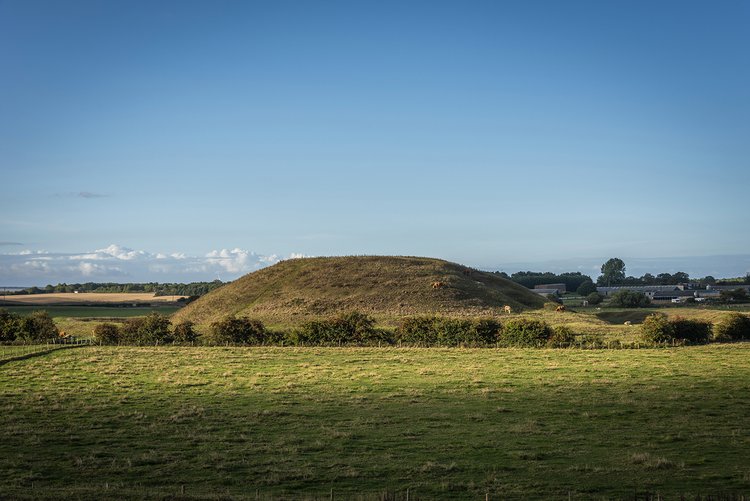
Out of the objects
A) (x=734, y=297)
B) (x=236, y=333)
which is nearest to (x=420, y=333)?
(x=236, y=333)

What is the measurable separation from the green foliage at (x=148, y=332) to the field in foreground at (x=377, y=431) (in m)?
24.5

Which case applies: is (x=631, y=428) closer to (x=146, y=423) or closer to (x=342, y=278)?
(x=146, y=423)

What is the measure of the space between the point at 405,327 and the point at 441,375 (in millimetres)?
26930

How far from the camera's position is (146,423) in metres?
30.4

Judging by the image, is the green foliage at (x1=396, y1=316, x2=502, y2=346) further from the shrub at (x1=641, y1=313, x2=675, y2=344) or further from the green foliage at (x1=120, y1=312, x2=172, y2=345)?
the green foliage at (x1=120, y1=312, x2=172, y2=345)

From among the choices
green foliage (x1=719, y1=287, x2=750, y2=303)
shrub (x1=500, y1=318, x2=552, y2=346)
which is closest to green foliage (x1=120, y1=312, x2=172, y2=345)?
shrub (x1=500, y1=318, x2=552, y2=346)

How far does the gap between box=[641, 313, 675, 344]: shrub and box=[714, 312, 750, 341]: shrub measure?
6.72 metres

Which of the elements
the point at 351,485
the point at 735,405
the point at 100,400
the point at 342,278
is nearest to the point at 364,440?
the point at 351,485

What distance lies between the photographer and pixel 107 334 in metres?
74.9

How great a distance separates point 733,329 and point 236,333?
4873 centimetres

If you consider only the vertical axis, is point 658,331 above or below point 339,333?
above

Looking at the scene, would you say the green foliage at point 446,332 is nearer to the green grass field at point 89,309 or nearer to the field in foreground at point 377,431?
the field in foreground at point 377,431

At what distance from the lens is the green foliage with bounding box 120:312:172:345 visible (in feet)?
245

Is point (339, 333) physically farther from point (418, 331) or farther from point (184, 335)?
point (184, 335)
